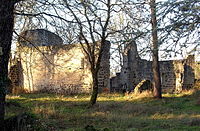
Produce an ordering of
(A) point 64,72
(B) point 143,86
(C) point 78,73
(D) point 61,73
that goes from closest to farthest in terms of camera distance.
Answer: (B) point 143,86, (C) point 78,73, (A) point 64,72, (D) point 61,73

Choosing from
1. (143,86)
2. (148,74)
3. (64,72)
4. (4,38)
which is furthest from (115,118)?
(148,74)

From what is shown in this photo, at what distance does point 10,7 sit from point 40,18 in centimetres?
160

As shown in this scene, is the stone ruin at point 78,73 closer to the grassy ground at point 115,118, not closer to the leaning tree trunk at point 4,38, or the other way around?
the grassy ground at point 115,118

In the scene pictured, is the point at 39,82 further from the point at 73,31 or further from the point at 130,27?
the point at 73,31

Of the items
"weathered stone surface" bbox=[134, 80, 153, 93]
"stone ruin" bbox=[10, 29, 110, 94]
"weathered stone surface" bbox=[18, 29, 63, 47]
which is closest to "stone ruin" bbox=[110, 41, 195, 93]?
"stone ruin" bbox=[10, 29, 110, 94]

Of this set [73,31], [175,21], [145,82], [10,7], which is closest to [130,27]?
[73,31]

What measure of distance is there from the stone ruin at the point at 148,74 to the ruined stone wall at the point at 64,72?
2765 millimetres

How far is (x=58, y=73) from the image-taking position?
78.2 feet

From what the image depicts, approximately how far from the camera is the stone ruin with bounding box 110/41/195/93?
24.7 metres

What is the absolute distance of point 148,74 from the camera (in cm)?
2655

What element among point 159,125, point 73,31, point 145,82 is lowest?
point 159,125

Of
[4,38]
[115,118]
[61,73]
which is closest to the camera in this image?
[4,38]

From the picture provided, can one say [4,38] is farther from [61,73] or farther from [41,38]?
[61,73]

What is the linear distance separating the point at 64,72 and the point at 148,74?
8.11m
